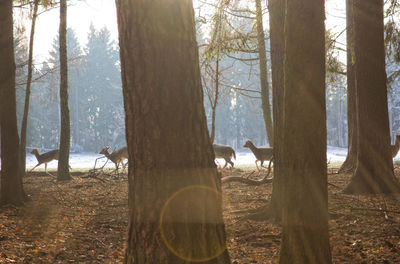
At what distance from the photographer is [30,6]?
11.5m

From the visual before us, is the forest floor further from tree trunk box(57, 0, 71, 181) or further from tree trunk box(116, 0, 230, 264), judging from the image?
tree trunk box(57, 0, 71, 181)

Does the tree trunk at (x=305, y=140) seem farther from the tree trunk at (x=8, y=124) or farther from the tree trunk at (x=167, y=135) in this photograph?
the tree trunk at (x=8, y=124)

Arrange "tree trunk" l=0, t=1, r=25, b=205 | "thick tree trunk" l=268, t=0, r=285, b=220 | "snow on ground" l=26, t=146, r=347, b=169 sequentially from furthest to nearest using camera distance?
"snow on ground" l=26, t=146, r=347, b=169 → "tree trunk" l=0, t=1, r=25, b=205 → "thick tree trunk" l=268, t=0, r=285, b=220

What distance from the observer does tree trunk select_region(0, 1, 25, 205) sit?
866cm

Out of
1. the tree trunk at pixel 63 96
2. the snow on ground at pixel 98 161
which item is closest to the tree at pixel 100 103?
the snow on ground at pixel 98 161

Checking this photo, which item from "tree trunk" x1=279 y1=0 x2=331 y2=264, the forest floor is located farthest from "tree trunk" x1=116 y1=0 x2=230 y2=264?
the forest floor

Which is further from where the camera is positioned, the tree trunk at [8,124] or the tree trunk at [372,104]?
the tree trunk at [372,104]

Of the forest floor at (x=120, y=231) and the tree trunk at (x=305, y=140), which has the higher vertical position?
the tree trunk at (x=305, y=140)

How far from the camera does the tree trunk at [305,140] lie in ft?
12.1

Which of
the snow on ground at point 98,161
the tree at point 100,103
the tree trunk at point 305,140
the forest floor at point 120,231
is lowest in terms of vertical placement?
the snow on ground at point 98,161

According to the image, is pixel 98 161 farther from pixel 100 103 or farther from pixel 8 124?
pixel 100 103

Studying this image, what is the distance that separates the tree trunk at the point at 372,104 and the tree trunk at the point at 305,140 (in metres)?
5.82

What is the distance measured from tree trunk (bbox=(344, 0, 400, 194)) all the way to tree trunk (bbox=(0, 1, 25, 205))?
744 centimetres

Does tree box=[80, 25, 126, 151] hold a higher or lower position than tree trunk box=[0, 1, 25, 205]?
higher
